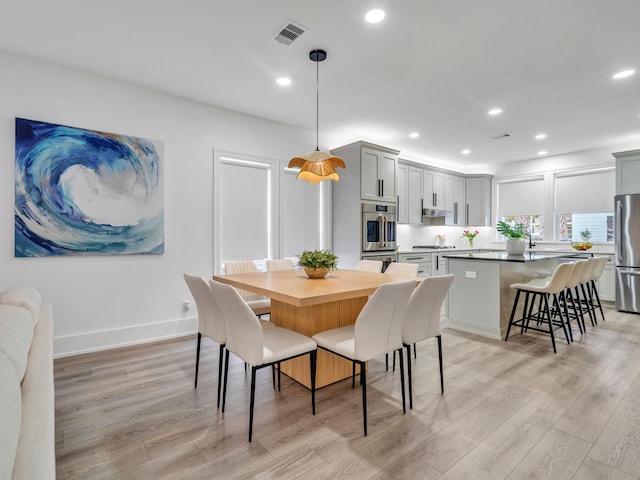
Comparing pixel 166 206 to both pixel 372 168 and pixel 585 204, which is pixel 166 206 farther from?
pixel 585 204

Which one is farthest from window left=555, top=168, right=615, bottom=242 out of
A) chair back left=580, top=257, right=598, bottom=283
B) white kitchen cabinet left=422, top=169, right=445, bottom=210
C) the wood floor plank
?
the wood floor plank

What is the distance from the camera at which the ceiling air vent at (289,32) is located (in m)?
2.48

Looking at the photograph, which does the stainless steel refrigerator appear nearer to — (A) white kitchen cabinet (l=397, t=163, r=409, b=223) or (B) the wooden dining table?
(A) white kitchen cabinet (l=397, t=163, r=409, b=223)

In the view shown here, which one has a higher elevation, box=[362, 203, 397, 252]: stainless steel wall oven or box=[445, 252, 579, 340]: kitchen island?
box=[362, 203, 397, 252]: stainless steel wall oven

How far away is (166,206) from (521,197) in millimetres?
6855

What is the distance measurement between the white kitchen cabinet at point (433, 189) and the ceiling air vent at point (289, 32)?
4441 millimetres

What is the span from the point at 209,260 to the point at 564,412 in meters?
3.64

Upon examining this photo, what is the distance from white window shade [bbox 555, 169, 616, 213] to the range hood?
1.96 m

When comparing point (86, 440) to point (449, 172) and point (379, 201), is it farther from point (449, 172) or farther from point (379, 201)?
point (449, 172)

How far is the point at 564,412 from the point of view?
2160mm

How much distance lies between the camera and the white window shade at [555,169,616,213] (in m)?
5.84

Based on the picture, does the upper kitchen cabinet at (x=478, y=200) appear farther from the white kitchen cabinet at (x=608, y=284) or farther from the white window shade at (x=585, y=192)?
the white kitchen cabinet at (x=608, y=284)

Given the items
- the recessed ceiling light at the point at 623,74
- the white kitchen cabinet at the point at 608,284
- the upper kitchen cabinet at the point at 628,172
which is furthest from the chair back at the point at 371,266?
the white kitchen cabinet at the point at 608,284

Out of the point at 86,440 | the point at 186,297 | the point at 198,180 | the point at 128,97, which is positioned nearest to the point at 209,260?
the point at 186,297
